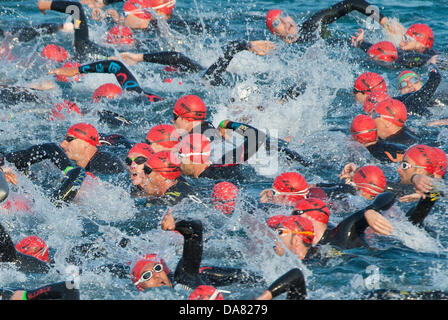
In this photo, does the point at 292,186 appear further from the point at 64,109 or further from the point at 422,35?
the point at 422,35

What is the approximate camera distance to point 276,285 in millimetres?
5426

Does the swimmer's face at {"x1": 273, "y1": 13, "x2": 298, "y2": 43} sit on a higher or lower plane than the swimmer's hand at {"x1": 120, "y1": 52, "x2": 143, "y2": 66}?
higher

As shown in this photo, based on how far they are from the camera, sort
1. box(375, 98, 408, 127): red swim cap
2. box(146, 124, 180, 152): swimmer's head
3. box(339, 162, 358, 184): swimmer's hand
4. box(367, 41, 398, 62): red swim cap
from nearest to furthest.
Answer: box(339, 162, 358, 184): swimmer's hand < box(146, 124, 180, 152): swimmer's head < box(375, 98, 408, 127): red swim cap < box(367, 41, 398, 62): red swim cap

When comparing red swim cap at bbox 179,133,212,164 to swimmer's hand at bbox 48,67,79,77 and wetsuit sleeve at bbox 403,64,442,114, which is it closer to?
swimmer's hand at bbox 48,67,79,77

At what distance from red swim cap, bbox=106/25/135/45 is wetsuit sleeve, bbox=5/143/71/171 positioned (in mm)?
6206

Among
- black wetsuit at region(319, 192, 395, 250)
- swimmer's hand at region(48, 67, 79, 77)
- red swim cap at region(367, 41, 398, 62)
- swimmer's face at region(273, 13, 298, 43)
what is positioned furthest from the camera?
swimmer's face at region(273, 13, 298, 43)

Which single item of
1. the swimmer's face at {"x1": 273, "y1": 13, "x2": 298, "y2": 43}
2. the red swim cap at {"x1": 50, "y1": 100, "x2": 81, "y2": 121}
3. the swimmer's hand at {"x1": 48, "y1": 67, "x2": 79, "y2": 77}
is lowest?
the red swim cap at {"x1": 50, "y1": 100, "x2": 81, "y2": 121}

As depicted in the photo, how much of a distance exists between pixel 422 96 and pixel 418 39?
297 cm

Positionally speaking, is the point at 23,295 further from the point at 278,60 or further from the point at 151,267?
the point at 278,60

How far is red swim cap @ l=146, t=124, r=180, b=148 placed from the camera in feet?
30.3

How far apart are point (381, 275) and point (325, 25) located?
→ 296 inches

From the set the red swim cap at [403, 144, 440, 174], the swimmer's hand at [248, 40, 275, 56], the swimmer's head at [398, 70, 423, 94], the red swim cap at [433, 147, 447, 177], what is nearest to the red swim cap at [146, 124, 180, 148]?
the swimmer's hand at [248, 40, 275, 56]

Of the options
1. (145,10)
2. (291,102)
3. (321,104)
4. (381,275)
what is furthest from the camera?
(145,10)
